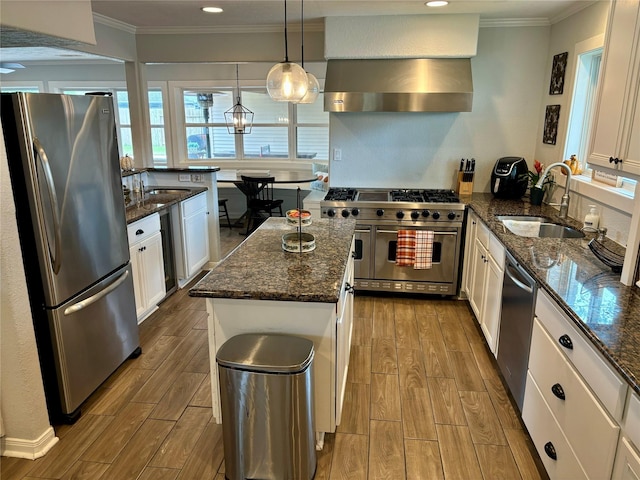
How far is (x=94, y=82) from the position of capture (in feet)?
25.5

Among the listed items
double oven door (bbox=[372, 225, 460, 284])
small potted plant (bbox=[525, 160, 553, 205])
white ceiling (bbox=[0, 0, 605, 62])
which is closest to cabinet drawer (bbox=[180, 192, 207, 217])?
white ceiling (bbox=[0, 0, 605, 62])

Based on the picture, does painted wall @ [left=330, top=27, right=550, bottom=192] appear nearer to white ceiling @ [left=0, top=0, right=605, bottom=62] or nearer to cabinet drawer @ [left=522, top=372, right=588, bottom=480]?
white ceiling @ [left=0, top=0, right=605, bottom=62]

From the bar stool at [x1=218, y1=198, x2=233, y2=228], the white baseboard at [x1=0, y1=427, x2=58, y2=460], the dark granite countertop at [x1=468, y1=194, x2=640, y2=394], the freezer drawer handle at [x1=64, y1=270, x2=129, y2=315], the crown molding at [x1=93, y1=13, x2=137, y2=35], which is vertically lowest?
the white baseboard at [x1=0, y1=427, x2=58, y2=460]

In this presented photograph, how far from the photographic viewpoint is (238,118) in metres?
7.23

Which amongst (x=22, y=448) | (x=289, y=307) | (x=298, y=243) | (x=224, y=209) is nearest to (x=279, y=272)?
(x=289, y=307)

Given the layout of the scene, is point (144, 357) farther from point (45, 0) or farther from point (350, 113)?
point (350, 113)

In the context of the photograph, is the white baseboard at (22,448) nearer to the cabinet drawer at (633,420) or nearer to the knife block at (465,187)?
the cabinet drawer at (633,420)

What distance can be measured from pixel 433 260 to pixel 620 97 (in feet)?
7.04

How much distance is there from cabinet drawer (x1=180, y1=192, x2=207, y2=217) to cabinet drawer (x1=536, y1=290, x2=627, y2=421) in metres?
3.12

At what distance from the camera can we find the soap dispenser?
2.86 meters

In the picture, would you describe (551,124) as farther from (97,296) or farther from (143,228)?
(97,296)

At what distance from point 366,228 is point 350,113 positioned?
3.93ft

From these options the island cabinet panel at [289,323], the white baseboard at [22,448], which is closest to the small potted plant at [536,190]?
the island cabinet panel at [289,323]

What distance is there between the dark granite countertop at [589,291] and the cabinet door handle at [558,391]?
32 cm
